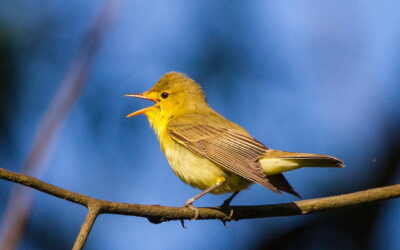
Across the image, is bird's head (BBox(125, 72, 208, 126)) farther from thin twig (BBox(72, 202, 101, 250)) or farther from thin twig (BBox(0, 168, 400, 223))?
thin twig (BBox(72, 202, 101, 250))

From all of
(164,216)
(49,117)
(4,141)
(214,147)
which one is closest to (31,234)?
(4,141)

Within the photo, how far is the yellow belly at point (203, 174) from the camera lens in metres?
4.20

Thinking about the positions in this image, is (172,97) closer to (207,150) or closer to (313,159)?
(207,150)

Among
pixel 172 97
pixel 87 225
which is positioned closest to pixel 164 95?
pixel 172 97

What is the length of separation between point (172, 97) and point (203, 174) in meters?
1.16

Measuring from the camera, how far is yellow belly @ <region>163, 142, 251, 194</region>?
4195 mm

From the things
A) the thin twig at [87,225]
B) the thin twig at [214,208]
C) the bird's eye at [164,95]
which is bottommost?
the thin twig at [87,225]

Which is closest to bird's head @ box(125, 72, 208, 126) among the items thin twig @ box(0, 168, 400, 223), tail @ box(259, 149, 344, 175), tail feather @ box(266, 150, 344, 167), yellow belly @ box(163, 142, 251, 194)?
yellow belly @ box(163, 142, 251, 194)

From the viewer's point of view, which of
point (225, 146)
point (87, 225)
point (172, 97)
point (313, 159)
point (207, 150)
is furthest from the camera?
point (172, 97)

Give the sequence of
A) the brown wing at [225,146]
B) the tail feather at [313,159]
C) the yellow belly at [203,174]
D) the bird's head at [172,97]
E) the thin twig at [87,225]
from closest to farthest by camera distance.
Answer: the thin twig at [87,225]
the tail feather at [313,159]
the brown wing at [225,146]
the yellow belly at [203,174]
the bird's head at [172,97]

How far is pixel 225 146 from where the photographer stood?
4453 mm

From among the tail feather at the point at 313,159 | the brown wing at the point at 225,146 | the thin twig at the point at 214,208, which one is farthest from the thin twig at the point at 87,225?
the tail feather at the point at 313,159

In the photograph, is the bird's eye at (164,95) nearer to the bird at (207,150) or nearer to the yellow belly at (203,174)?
the bird at (207,150)

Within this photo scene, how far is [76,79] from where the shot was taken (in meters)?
2.60
